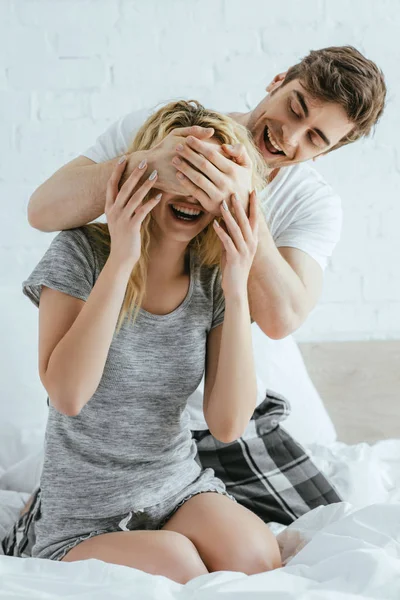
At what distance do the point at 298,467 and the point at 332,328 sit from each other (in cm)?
85

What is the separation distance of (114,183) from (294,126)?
441mm

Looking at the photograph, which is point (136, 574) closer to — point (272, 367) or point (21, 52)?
point (272, 367)

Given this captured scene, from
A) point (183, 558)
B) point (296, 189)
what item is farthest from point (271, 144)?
point (183, 558)

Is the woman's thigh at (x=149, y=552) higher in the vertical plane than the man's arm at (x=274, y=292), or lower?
lower

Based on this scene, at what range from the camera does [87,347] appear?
1.08m

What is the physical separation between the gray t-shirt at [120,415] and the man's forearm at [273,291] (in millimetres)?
133

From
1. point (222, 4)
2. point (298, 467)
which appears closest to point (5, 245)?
point (222, 4)

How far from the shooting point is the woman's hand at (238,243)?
114 centimetres

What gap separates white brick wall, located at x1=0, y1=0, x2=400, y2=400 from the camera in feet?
7.04

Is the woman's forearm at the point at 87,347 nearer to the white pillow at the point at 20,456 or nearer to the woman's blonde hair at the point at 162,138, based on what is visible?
the woman's blonde hair at the point at 162,138

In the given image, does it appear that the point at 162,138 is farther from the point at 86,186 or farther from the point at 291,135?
the point at 291,135

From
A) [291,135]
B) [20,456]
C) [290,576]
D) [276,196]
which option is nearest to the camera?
[290,576]

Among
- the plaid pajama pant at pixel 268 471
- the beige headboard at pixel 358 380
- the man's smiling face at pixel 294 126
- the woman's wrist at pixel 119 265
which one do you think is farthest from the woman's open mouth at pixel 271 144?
the beige headboard at pixel 358 380

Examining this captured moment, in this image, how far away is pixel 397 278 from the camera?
94.6 inches
